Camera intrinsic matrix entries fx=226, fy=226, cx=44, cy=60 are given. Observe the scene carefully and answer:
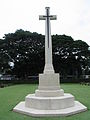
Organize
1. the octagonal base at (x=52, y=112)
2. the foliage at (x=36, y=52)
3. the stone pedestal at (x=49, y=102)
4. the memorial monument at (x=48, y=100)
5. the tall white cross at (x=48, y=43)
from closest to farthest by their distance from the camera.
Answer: the octagonal base at (x=52, y=112) → the stone pedestal at (x=49, y=102) → the memorial monument at (x=48, y=100) → the tall white cross at (x=48, y=43) → the foliage at (x=36, y=52)

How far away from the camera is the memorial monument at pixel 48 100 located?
762 centimetres

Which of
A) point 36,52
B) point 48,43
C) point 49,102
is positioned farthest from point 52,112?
point 36,52

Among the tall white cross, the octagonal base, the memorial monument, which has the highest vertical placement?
the tall white cross


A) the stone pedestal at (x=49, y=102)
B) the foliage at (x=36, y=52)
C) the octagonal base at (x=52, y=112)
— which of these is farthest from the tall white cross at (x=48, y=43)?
the foliage at (x=36, y=52)

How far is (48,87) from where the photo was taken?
29.2ft

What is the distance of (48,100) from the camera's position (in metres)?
7.97

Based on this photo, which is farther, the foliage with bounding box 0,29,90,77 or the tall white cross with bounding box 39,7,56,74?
the foliage with bounding box 0,29,90,77

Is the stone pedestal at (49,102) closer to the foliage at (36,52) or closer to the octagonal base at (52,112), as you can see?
the octagonal base at (52,112)

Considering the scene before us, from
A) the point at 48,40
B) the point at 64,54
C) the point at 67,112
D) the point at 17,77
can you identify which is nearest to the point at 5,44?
the point at 17,77

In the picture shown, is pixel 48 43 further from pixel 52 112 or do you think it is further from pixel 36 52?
pixel 36 52

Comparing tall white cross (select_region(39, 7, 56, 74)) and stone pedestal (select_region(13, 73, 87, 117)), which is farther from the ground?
tall white cross (select_region(39, 7, 56, 74))

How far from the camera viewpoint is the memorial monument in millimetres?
7625

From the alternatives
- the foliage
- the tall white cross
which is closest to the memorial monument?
the tall white cross

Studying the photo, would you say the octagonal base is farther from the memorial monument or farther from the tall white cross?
the tall white cross
